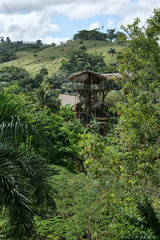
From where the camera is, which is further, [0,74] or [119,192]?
[0,74]

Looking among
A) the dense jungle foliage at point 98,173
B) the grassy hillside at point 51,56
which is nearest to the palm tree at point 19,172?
the dense jungle foliage at point 98,173

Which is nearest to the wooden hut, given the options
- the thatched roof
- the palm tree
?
the thatched roof

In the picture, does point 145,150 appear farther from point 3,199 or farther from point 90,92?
point 90,92

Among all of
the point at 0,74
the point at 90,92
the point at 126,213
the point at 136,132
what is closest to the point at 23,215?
the point at 126,213

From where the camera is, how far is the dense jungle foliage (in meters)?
4.96

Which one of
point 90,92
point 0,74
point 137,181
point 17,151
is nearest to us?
point 17,151

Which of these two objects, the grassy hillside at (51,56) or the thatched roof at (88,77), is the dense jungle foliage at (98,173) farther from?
the grassy hillside at (51,56)

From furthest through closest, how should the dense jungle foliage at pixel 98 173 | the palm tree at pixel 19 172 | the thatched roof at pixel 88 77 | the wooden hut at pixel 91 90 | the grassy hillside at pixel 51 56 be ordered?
1. the grassy hillside at pixel 51 56
2. the wooden hut at pixel 91 90
3. the thatched roof at pixel 88 77
4. the dense jungle foliage at pixel 98 173
5. the palm tree at pixel 19 172

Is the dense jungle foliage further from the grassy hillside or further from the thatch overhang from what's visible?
the grassy hillside

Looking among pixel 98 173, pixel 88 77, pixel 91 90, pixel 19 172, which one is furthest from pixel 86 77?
pixel 19 172

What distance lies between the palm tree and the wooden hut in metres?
20.9

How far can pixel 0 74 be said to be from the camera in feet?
185

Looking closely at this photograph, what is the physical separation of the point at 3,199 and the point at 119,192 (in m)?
4.07

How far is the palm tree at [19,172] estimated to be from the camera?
4.40 metres
